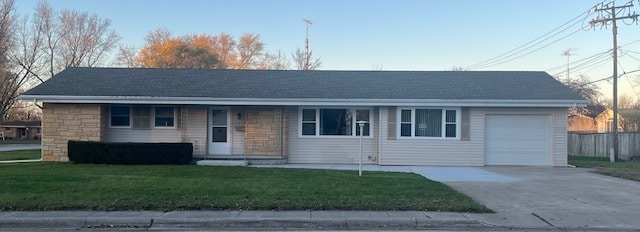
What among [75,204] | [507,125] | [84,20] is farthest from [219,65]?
[75,204]

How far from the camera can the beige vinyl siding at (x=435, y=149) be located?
19156 millimetres

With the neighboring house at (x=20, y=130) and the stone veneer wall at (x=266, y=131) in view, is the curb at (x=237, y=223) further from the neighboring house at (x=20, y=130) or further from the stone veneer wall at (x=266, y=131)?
the neighboring house at (x=20, y=130)

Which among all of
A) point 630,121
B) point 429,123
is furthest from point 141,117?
point 630,121

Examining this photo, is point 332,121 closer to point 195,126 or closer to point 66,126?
point 195,126

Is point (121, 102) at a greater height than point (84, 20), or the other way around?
point (84, 20)

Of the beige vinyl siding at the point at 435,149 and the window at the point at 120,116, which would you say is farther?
the window at the point at 120,116

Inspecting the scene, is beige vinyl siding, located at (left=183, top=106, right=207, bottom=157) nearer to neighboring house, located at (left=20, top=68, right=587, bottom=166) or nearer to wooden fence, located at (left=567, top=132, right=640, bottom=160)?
neighboring house, located at (left=20, top=68, right=587, bottom=166)

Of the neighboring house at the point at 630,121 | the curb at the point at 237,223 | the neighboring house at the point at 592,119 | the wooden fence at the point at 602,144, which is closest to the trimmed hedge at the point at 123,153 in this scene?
the curb at the point at 237,223

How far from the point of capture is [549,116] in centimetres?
1917

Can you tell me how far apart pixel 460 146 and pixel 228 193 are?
441 inches

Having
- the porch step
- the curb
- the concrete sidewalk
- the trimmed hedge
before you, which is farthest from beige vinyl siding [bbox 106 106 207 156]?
the curb

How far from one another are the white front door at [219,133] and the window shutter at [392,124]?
6000 millimetres

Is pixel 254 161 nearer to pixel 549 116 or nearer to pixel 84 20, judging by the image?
pixel 549 116

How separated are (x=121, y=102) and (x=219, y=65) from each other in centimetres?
3286
